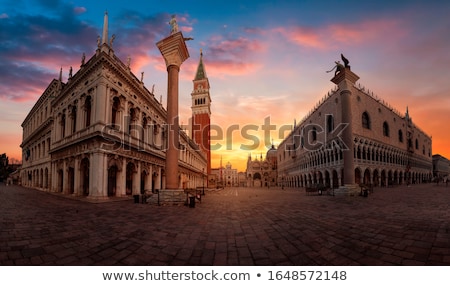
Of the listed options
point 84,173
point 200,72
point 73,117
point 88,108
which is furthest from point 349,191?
point 200,72

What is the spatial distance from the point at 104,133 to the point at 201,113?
5219cm

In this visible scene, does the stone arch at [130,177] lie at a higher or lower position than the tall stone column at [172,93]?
lower

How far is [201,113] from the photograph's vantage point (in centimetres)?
6769

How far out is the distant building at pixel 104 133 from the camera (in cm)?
1656

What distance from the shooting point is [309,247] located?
4.63 m

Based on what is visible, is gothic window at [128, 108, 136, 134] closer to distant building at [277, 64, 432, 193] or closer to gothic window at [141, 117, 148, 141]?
gothic window at [141, 117, 148, 141]

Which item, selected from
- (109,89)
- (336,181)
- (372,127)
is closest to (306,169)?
(336,181)

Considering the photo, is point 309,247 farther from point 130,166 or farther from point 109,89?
point 130,166

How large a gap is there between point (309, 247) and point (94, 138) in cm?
1706

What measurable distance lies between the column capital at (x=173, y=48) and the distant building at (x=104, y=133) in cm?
514

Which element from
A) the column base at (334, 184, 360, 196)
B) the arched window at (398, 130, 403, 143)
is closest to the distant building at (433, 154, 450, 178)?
the arched window at (398, 130, 403, 143)

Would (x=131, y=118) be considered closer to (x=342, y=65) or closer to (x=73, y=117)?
(x=73, y=117)

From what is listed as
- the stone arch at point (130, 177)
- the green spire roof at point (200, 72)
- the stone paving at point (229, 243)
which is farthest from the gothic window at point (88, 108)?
the green spire roof at point (200, 72)

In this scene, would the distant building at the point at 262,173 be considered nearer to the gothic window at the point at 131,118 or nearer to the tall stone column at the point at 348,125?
the tall stone column at the point at 348,125
